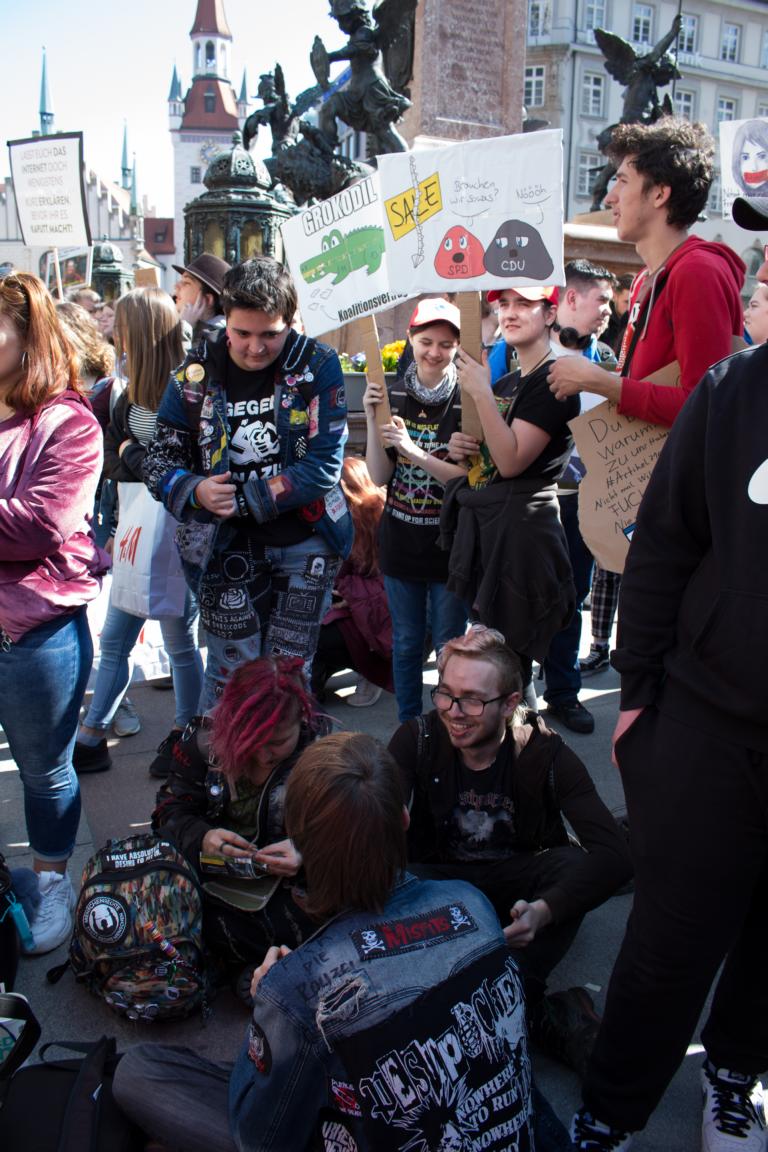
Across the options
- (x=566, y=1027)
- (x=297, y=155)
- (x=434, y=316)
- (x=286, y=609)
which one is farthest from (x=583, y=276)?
(x=297, y=155)

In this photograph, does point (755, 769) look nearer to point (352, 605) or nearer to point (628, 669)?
point (628, 669)

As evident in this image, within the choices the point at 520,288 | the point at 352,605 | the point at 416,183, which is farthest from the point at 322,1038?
the point at 352,605

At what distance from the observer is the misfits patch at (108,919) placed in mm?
2264

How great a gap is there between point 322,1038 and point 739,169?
186 inches

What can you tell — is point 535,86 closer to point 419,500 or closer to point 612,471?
point 419,500

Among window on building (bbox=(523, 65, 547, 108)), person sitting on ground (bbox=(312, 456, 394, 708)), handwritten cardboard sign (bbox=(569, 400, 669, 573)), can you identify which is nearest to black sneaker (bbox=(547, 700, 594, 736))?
person sitting on ground (bbox=(312, 456, 394, 708))

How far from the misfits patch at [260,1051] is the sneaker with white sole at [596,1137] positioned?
0.75m

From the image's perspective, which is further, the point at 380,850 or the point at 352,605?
the point at 352,605

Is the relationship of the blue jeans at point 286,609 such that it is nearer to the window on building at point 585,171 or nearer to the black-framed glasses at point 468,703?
the black-framed glasses at point 468,703

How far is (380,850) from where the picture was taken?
1.60m

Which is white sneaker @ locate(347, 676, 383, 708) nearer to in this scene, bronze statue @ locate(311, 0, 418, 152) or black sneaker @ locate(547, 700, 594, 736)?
black sneaker @ locate(547, 700, 594, 736)

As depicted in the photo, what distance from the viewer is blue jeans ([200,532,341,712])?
3.06m

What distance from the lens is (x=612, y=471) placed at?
106 inches

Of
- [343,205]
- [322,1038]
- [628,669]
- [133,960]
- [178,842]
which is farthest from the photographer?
[343,205]
